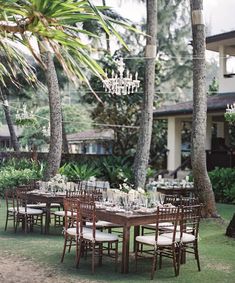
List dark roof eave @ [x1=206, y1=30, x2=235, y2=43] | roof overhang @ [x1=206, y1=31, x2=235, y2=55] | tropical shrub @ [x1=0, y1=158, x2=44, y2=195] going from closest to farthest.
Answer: tropical shrub @ [x1=0, y1=158, x2=44, y2=195], dark roof eave @ [x1=206, y1=30, x2=235, y2=43], roof overhang @ [x1=206, y1=31, x2=235, y2=55]

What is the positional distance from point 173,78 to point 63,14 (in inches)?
1508

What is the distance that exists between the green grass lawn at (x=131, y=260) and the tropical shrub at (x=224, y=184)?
597 cm

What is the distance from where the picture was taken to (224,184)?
17.3 metres

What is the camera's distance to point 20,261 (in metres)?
7.97

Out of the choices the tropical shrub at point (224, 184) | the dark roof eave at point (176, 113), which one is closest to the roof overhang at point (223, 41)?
the dark roof eave at point (176, 113)

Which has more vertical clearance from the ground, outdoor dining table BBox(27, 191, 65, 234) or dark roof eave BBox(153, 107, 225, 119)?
dark roof eave BBox(153, 107, 225, 119)

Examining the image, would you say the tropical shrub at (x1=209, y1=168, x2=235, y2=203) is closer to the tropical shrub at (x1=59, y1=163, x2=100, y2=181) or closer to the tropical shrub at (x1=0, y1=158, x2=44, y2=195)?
the tropical shrub at (x1=59, y1=163, x2=100, y2=181)

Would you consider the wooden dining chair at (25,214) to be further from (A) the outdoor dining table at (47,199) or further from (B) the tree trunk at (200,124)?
(B) the tree trunk at (200,124)

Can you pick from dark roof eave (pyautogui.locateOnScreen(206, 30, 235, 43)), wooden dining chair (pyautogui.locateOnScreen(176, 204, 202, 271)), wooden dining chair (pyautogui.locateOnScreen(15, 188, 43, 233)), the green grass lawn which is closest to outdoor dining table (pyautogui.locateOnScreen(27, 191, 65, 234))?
wooden dining chair (pyautogui.locateOnScreen(15, 188, 43, 233))

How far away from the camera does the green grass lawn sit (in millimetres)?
7074

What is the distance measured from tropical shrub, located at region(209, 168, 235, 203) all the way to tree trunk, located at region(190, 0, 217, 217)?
4.62 m

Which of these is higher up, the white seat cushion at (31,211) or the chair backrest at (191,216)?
the chair backrest at (191,216)

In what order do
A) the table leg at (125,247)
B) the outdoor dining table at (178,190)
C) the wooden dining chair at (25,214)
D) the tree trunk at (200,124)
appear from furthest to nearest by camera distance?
the outdoor dining table at (178,190) → the tree trunk at (200,124) → the wooden dining chair at (25,214) → the table leg at (125,247)

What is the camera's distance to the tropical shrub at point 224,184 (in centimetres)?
1707
